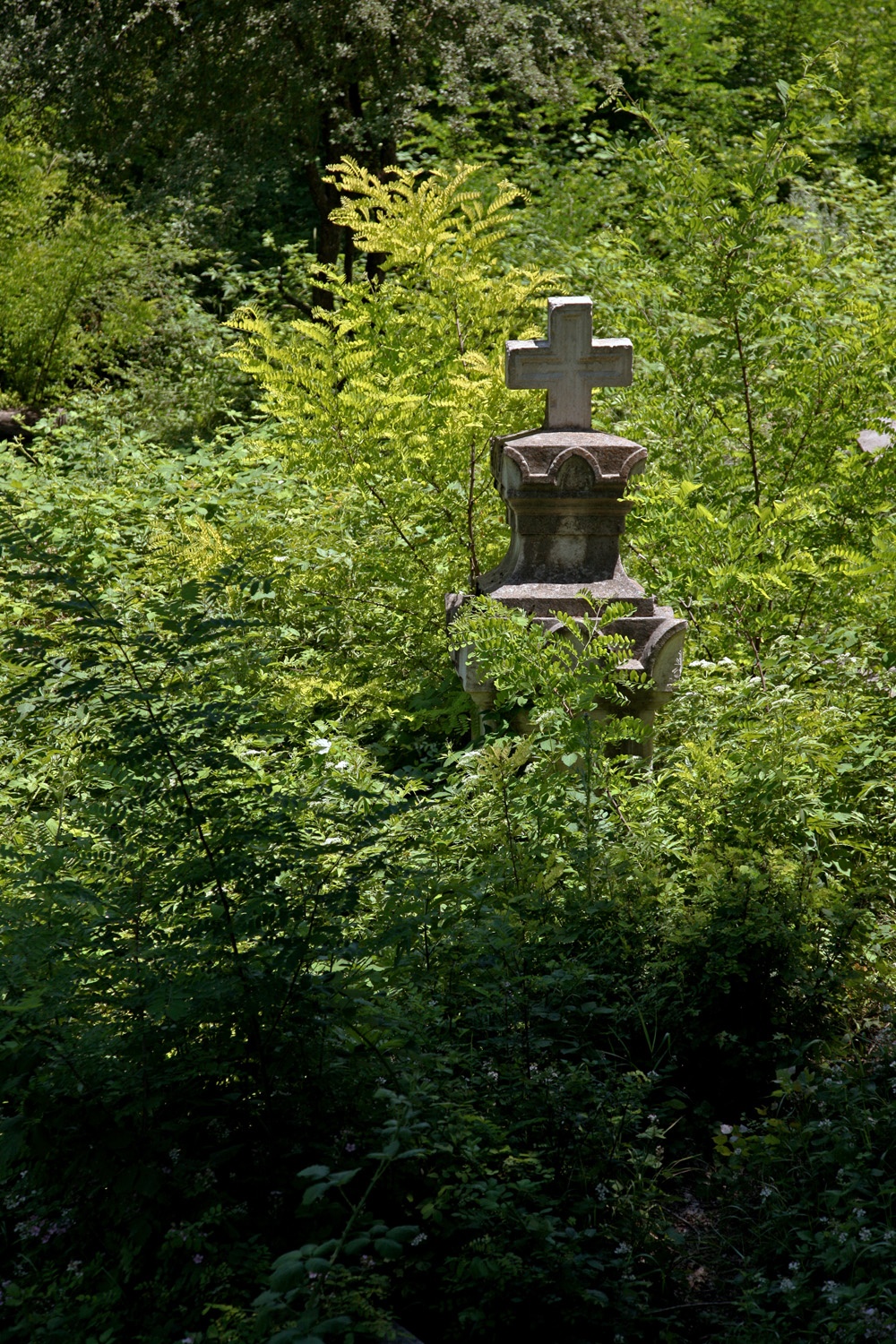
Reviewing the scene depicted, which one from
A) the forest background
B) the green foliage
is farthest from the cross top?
the green foliage

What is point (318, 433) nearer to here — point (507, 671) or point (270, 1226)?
point (507, 671)

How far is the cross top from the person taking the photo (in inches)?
173

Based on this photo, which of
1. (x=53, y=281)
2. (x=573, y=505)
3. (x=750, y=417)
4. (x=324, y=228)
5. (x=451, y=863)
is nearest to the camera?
(x=451, y=863)

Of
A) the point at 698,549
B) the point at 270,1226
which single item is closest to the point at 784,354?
the point at 698,549

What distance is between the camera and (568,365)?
4.45 metres

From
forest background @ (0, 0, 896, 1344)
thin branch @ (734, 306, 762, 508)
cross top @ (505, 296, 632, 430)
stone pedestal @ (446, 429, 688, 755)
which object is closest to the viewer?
forest background @ (0, 0, 896, 1344)

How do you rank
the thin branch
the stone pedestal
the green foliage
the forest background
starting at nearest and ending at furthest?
the forest background
the stone pedestal
the thin branch
the green foliage

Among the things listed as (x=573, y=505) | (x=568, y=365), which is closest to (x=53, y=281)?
(x=568, y=365)

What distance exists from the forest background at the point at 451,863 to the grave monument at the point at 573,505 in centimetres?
19

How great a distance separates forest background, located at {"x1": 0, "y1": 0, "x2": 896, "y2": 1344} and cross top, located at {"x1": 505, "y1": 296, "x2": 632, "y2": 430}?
256 mm

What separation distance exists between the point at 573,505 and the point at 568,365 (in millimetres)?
487

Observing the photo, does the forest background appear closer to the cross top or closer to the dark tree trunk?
the cross top

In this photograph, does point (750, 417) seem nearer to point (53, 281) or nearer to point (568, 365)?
point (568, 365)

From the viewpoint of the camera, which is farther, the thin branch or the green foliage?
the green foliage
